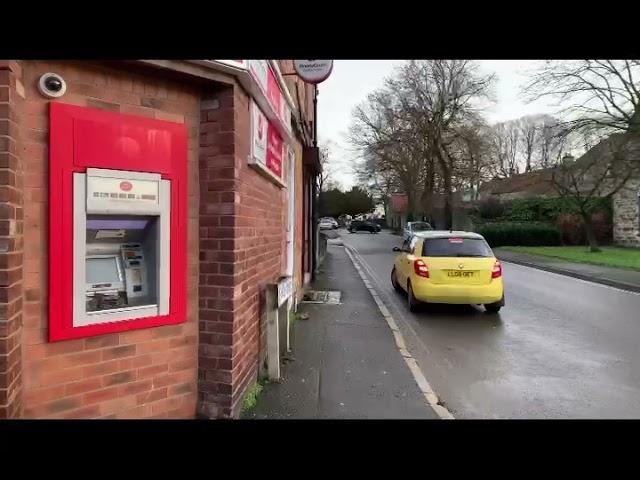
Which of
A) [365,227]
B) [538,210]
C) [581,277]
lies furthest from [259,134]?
[365,227]

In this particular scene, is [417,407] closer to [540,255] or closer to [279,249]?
[279,249]

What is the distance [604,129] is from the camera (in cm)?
1662

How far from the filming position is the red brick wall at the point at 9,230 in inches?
89.4

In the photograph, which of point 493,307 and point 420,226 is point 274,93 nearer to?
point 493,307

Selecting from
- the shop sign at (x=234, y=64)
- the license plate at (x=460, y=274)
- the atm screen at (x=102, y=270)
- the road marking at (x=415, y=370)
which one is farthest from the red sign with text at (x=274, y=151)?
the license plate at (x=460, y=274)

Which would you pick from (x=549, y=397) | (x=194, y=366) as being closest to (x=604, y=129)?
(x=549, y=397)

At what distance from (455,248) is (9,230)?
671 cm

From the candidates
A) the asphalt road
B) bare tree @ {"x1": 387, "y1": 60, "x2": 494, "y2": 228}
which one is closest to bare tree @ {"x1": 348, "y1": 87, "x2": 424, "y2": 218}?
bare tree @ {"x1": 387, "y1": 60, "x2": 494, "y2": 228}

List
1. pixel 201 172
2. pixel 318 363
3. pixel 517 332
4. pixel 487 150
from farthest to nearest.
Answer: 1. pixel 487 150
2. pixel 517 332
3. pixel 318 363
4. pixel 201 172

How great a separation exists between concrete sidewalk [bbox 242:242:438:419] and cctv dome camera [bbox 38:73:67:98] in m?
2.70

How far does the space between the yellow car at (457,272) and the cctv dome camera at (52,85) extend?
6.18 m

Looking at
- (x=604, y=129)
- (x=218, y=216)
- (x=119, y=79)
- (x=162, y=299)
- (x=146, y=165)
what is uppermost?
(x=604, y=129)

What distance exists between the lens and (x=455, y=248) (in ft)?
24.9

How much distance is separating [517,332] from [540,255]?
50.6 ft
